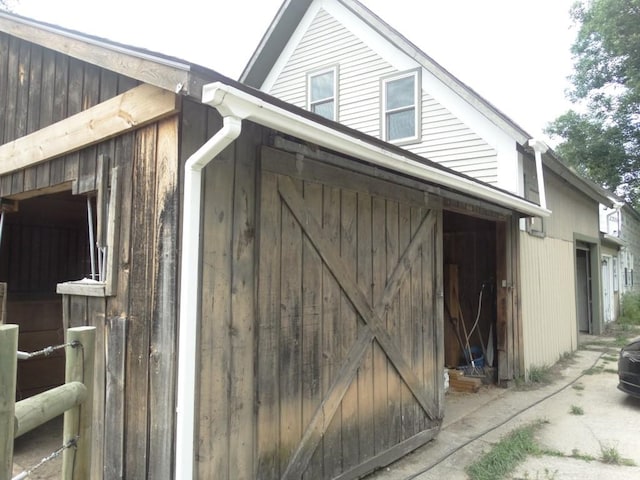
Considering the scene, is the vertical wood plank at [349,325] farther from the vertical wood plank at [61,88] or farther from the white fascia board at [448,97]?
the white fascia board at [448,97]

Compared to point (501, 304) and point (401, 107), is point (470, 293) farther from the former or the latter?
point (401, 107)

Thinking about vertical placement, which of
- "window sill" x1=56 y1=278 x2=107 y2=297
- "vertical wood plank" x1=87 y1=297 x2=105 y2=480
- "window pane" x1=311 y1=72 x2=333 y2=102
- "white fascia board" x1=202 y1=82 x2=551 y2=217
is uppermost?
"window pane" x1=311 y1=72 x2=333 y2=102

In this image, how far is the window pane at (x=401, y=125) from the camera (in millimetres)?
8648

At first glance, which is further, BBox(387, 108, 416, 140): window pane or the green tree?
the green tree

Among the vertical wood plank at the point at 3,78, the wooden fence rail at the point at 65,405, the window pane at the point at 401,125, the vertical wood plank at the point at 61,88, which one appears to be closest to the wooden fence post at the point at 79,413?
the wooden fence rail at the point at 65,405

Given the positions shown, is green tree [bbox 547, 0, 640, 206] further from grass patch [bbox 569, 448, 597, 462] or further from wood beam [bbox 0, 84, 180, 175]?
wood beam [bbox 0, 84, 180, 175]

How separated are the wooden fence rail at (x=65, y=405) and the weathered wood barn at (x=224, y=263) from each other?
627 millimetres

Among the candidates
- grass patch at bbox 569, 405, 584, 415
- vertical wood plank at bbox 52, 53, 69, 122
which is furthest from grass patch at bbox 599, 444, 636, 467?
vertical wood plank at bbox 52, 53, 69, 122

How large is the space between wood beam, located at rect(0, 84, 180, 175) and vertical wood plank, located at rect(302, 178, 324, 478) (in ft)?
3.71

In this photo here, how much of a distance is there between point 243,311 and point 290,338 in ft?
1.62

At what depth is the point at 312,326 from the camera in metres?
3.38

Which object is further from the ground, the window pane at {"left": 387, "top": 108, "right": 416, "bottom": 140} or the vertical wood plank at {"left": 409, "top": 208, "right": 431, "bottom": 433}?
the window pane at {"left": 387, "top": 108, "right": 416, "bottom": 140}

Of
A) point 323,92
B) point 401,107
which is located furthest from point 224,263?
point 323,92

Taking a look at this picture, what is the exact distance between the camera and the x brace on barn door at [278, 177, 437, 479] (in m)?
3.22
